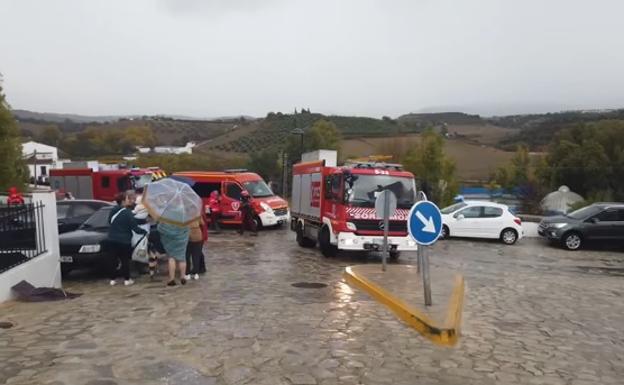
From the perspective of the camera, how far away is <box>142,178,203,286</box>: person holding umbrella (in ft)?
32.5

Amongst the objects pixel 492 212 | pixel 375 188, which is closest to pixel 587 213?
pixel 492 212

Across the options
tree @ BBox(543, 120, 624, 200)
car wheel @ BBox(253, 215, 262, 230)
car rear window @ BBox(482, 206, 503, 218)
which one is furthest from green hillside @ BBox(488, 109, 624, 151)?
car wheel @ BBox(253, 215, 262, 230)

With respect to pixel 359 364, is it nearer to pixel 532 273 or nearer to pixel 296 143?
pixel 532 273

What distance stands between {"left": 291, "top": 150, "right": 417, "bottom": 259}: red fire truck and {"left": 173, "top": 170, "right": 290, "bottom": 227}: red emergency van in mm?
6392

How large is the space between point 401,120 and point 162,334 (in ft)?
327

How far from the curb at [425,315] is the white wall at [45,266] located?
538cm

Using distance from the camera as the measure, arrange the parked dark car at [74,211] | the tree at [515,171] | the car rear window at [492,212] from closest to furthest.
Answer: the parked dark car at [74,211], the car rear window at [492,212], the tree at [515,171]

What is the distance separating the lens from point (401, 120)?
103938mm

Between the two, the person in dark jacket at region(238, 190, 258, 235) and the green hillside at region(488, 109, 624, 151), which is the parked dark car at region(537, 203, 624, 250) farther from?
the green hillside at region(488, 109, 624, 151)

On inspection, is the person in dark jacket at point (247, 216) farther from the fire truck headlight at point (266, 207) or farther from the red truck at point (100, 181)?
the red truck at point (100, 181)

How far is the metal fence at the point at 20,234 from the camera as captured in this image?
28.4ft

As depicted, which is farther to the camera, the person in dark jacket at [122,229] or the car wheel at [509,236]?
the car wheel at [509,236]

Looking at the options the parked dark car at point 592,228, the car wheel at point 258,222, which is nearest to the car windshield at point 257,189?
the car wheel at point 258,222

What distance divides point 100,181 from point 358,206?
18803 mm
